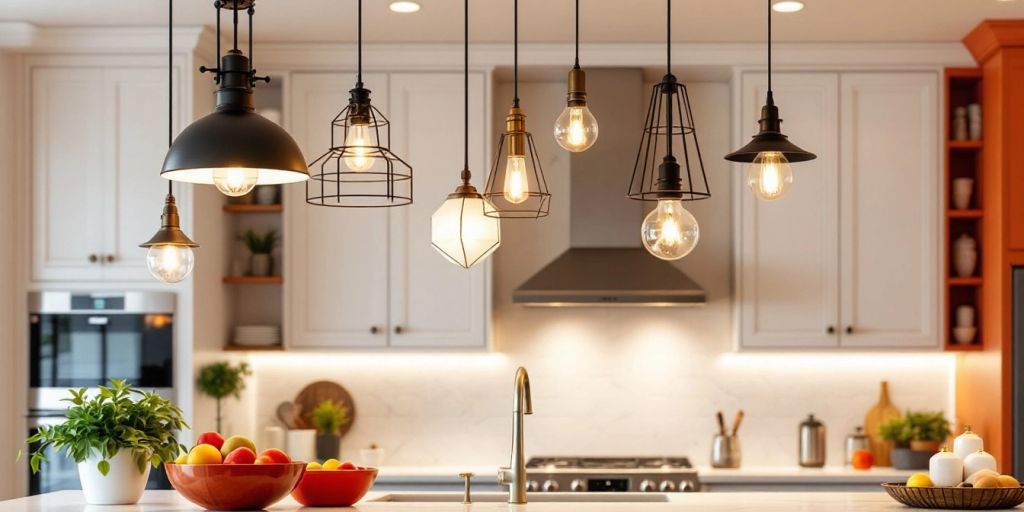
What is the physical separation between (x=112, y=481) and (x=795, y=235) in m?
3.12

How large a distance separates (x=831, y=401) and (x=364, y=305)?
2.16 metres

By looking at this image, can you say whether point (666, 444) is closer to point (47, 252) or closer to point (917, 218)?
point (917, 218)

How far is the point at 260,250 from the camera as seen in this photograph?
Answer: 556cm

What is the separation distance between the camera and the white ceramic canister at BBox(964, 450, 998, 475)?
3326 mm

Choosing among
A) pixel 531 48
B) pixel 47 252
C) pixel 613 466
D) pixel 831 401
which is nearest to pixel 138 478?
pixel 47 252

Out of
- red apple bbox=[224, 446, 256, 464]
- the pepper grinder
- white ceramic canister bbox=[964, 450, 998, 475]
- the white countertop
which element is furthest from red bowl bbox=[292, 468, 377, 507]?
the pepper grinder

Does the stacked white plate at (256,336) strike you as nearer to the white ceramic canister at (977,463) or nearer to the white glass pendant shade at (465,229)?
the white glass pendant shade at (465,229)

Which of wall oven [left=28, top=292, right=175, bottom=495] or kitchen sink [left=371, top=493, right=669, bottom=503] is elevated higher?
wall oven [left=28, top=292, right=175, bottom=495]

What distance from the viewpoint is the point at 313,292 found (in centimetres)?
539

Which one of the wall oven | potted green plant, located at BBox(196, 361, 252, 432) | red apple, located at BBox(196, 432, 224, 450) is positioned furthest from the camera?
potted green plant, located at BBox(196, 361, 252, 432)

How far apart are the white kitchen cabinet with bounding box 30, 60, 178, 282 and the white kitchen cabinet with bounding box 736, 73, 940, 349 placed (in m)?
2.51

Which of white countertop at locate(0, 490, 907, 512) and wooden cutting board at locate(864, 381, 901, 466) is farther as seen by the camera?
wooden cutting board at locate(864, 381, 901, 466)

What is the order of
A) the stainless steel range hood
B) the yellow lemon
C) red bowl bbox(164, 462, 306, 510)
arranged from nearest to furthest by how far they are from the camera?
red bowl bbox(164, 462, 306, 510), the yellow lemon, the stainless steel range hood

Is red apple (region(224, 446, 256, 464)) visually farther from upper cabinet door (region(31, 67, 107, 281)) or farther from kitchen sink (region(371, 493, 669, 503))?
upper cabinet door (region(31, 67, 107, 281))
